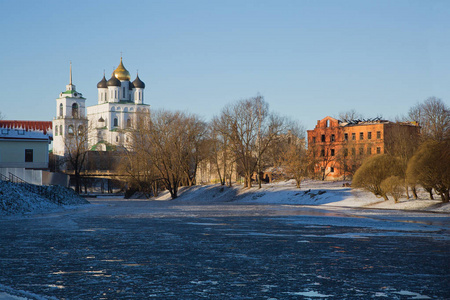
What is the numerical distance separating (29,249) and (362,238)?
10468 millimetres

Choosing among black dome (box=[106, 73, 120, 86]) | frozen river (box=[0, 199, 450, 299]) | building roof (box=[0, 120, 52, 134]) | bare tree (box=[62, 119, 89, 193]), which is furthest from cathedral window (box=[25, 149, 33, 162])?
black dome (box=[106, 73, 120, 86])

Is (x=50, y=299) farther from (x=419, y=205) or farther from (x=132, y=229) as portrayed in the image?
(x=419, y=205)

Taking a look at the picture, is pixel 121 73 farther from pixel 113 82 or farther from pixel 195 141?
pixel 195 141

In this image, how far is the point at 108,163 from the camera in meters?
132

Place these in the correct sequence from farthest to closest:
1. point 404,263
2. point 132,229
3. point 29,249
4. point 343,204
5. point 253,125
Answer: point 253,125 → point 343,204 → point 132,229 → point 29,249 → point 404,263

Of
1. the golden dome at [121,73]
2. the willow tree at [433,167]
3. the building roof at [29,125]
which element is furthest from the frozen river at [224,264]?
the golden dome at [121,73]

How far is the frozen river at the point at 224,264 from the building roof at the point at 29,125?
12514 cm

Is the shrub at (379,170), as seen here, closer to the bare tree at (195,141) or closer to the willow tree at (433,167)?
the willow tree at (433,167)

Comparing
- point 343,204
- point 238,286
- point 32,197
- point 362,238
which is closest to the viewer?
point 238,286

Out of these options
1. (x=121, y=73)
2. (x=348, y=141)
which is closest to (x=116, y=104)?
(x=121, y=73)

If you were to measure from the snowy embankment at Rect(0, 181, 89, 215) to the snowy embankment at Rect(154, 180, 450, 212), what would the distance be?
2276cm

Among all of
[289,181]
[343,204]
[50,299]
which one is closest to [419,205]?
[343,204]

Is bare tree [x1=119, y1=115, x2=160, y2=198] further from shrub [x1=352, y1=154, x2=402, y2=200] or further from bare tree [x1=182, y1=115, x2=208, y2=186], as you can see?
shrub [x1=352, y1=154, x2=402, y2=200]

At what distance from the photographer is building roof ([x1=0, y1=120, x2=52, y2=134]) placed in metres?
139
